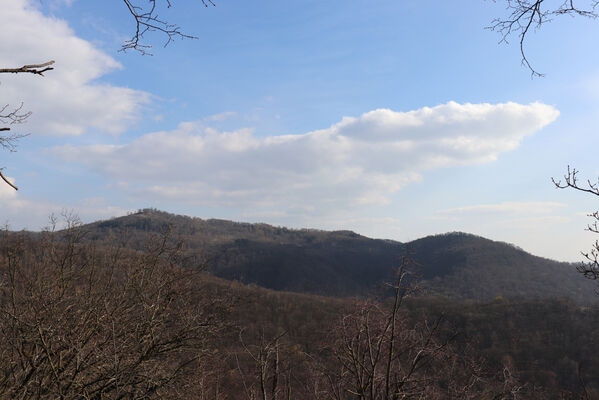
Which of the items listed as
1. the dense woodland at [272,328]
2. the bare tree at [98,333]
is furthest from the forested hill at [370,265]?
the bare tree at [98,333]

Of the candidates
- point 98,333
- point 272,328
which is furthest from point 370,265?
point 98,333

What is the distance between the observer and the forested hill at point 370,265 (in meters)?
111

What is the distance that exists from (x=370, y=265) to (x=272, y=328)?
102865 millimetres

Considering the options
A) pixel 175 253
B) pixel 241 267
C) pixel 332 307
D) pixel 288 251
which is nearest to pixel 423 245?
pixel 288 251

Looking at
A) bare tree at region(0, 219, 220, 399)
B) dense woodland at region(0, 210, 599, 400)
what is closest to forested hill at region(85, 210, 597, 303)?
dense woodland at region(0, 210, 599, 400)

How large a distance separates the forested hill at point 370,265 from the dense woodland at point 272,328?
0.96 m

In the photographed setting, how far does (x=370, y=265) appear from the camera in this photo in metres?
164

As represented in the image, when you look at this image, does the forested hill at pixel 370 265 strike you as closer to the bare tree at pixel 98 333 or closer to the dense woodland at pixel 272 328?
the dense woodland at pixel 272 328

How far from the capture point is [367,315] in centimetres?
563

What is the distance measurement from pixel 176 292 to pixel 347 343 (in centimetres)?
954

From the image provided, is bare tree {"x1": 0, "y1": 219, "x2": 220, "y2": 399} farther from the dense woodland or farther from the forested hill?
the forested hill

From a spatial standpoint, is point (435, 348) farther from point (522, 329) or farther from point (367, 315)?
point (522, 329)

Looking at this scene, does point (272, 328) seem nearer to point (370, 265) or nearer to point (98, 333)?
point (98, 333)

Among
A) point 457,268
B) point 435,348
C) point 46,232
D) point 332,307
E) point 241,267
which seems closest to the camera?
point 435,348
